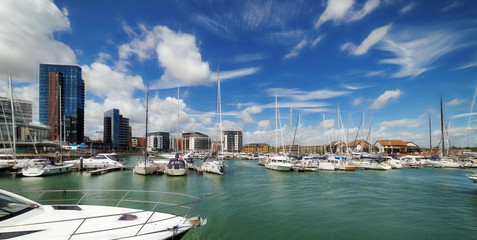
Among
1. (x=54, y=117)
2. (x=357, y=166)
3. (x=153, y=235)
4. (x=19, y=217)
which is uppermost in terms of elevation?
(x=54, y=117)

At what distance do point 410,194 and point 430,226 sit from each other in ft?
36.2

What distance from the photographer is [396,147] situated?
109m

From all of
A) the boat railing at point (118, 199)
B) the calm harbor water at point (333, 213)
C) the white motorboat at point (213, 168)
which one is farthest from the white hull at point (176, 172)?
the boat railing at point (118, 199)

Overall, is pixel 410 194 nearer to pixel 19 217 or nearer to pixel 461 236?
pixel 461 236

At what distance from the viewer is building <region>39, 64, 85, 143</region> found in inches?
4242

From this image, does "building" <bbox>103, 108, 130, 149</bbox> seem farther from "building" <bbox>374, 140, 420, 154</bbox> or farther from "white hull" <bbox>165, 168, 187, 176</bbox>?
"building" <bbox>374, 140, 420, 154</bbox>

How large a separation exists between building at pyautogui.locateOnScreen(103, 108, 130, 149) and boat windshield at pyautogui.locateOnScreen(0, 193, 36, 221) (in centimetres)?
19126

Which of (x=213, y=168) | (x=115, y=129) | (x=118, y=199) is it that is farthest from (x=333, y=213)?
(x=115, y=129)

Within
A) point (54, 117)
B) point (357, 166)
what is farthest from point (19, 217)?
point (54, 117)

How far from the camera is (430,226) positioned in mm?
12992

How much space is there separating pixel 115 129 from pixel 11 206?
196 meters

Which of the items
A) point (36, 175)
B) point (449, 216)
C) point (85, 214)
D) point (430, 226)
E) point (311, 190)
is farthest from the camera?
point (36, 175)

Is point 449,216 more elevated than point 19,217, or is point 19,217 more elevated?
point 19,217

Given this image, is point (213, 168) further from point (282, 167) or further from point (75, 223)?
point (75, 223)
